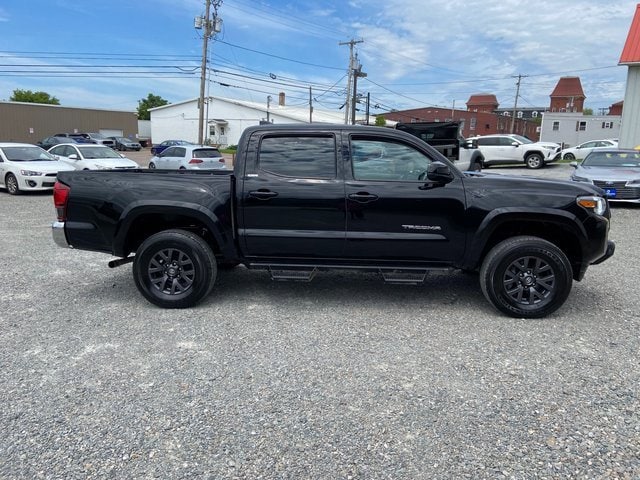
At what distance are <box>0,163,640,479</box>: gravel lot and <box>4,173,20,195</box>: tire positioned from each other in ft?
33.4

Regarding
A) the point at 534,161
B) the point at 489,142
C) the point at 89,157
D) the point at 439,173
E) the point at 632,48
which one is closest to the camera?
the point at 439,173

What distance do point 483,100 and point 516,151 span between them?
86.1 meters

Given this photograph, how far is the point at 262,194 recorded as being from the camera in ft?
15.2

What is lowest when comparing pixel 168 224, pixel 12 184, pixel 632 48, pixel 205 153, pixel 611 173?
pixel 12 184

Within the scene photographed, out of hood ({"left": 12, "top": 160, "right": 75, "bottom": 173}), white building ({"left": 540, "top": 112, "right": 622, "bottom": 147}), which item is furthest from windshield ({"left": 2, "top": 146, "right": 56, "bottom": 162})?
white building ({"left": 540, "top": 112, "right": 622, "bottom": 147})

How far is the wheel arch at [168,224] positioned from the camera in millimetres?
4676

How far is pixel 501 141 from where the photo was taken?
23406 mm

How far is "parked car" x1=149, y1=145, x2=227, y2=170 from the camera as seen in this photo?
59.6ft

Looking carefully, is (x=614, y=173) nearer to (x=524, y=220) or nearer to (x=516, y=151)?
(x=524, y=220)

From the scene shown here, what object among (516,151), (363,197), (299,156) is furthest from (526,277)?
(516,151)

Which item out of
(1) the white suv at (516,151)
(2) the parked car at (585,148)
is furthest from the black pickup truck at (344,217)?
(2) the parked car at (585,148)

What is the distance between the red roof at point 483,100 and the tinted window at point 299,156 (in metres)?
104

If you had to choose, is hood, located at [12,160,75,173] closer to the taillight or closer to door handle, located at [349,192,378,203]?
the taillight

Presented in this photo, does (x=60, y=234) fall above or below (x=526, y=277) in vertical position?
above
